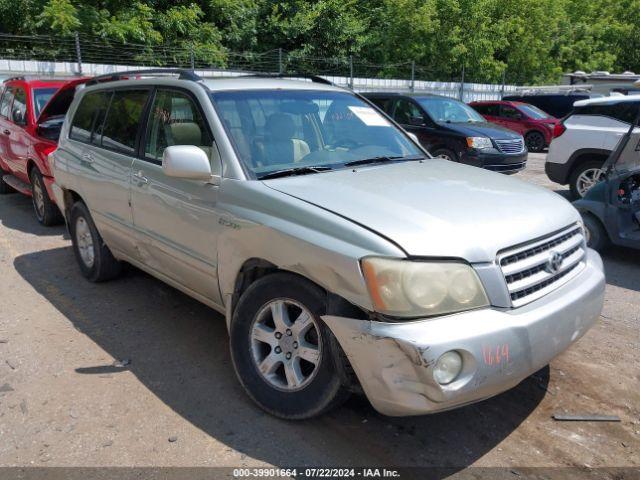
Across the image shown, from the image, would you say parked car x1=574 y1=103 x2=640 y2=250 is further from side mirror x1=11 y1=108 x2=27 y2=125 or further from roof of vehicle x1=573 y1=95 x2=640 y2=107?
side mirror x1=11 y1=108 x2=27 y2=125

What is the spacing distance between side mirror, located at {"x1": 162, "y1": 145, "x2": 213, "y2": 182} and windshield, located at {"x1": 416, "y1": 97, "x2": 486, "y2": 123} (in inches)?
338

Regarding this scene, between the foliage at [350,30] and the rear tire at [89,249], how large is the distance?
1340 cm

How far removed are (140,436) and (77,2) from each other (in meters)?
18.9

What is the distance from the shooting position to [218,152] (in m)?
3.43

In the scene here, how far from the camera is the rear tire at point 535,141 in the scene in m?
17.7

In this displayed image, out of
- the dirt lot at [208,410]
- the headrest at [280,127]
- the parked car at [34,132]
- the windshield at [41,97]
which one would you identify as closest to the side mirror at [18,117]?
the parked car at [34,132]

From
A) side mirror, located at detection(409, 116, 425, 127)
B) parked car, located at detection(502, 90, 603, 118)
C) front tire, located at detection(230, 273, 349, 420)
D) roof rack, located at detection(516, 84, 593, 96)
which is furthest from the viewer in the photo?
roof rack, located at detection(516, 84, 593, 96)

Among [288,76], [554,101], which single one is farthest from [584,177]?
[554,101]

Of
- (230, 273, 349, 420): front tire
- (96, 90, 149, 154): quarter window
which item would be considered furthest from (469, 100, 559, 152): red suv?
(230, 273, 349, 420): front tire

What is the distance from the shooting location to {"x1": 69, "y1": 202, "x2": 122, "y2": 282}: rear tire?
5055 mm

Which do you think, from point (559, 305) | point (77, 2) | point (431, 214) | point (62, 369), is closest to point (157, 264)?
point (62, 369)

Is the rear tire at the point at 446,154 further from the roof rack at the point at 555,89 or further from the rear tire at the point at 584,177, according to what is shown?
the roof rack at the point at 555,89

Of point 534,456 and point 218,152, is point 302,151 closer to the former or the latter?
point 218,152

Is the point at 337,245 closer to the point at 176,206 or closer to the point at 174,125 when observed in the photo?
the point at 176,206
